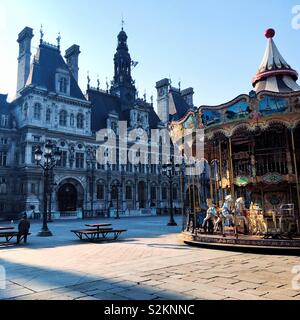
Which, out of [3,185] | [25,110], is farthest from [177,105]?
[3,185]

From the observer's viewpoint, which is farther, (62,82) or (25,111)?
(62,82)

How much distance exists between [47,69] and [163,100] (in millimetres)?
24598

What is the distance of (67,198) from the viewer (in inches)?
1654

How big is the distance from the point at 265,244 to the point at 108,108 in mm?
44315

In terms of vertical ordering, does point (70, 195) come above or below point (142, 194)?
below

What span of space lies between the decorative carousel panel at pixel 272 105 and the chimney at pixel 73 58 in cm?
4014

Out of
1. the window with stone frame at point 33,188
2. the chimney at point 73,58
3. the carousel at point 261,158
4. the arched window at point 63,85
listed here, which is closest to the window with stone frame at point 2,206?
the window with stone frame at point 33,188

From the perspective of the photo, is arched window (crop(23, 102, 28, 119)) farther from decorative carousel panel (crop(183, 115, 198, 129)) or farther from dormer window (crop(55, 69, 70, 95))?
decorative carousel panel (crop(183, 115, 198, 129))

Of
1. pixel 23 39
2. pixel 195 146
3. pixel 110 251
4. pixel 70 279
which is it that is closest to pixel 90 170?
pixel 23 39

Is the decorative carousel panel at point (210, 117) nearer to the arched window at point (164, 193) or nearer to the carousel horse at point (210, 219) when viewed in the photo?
the carousel horse at point (210, 219)

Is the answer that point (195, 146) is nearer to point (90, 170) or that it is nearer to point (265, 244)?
point (265, 244)

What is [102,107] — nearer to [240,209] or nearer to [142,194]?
[142,194]

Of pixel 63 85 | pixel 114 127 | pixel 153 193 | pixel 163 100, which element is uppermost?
pixel 163 100

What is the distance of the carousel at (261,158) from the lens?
1227cm
